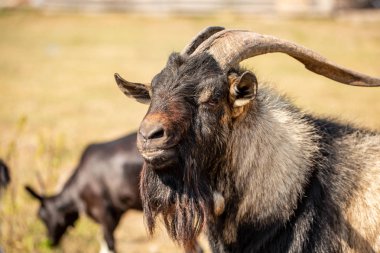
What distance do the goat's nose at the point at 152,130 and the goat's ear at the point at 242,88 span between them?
21.8 inches

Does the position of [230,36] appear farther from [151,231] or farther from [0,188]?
[0,188]

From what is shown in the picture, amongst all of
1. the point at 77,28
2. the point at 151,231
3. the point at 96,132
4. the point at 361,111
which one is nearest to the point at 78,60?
the point at 77,28

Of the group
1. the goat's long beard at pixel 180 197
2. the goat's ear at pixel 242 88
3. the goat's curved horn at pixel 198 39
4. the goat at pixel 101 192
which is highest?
the goat's curved horn at pixel 198 39

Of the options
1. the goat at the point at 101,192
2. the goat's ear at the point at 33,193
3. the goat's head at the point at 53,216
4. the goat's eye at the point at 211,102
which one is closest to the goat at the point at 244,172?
the goat's eye at the point at 211,102

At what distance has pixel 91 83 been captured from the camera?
19.5 metres

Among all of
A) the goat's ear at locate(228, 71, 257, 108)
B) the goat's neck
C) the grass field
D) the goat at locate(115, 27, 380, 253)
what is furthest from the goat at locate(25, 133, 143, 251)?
the goat's ear at locate(228, 71, 257, 108)

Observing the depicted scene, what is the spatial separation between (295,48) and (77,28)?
25.4m

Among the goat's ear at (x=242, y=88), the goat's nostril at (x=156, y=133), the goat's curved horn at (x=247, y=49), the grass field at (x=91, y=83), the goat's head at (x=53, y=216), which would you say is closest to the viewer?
the goat's nostril at (x=156, y=133)

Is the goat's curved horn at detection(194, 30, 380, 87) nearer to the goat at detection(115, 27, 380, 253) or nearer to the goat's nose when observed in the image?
the goat at detection(115, 27, 380, 253)

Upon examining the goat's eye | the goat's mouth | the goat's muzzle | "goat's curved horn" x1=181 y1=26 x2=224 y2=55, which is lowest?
the goat's mouth

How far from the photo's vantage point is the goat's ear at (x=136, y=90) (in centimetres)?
407

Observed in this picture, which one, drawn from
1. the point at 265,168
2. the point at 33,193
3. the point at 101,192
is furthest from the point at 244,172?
the point at 33,193

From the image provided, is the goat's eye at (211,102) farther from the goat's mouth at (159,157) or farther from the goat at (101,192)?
the goat at (101,192)

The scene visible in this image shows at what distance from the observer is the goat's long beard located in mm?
3699
